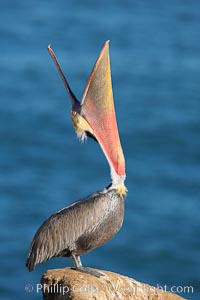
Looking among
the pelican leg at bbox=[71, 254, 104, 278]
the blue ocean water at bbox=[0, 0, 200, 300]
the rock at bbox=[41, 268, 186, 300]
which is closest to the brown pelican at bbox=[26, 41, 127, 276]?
the pelican leg at bbox=[71, 254, 104, 278]

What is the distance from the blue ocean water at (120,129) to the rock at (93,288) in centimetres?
676

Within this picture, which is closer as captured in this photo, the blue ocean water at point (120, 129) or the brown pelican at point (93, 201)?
the brown pelican at point (93, 201)

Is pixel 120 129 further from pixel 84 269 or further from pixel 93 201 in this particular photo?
pixel 84 269

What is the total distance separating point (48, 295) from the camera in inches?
364

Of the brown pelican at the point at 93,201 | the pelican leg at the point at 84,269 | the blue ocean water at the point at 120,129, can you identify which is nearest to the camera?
the pelican leg at the point at 84,269

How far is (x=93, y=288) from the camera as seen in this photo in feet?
29.7

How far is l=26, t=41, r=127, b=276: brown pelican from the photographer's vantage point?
9.49 metres

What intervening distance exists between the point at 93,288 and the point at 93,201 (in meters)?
0.82

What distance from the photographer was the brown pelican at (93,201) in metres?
9.49

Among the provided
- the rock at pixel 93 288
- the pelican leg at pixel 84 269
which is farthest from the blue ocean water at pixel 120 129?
the rock at pixel 93 288

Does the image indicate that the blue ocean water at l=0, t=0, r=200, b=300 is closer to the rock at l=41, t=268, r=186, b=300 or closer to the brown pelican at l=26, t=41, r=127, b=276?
the brown pelican at l=26, t=41, r=127, b=276

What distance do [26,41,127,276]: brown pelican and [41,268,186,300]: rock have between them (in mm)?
283

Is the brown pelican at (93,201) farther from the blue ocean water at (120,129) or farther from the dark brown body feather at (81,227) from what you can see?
the blue ocean water at (120,129)

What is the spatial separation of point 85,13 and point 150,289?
66.8ft
